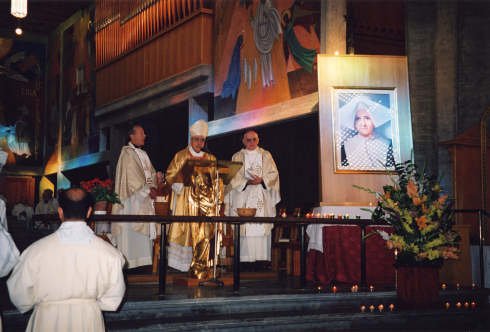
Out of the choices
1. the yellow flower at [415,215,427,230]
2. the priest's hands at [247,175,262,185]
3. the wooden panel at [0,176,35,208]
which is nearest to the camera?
the yellow flower at [415,215,427,230]

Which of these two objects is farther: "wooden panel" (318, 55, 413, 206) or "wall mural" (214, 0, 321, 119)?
"wall mural" (214, 0, 321, 119)

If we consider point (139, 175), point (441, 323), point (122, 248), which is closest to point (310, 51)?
point (139, 175)

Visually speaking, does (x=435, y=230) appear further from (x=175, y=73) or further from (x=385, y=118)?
(x=175, y=73)

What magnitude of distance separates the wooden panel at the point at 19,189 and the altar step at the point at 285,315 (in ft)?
52.3

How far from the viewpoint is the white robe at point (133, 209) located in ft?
24.1

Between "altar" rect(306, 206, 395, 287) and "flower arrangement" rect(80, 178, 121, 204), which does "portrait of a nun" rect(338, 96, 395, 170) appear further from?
"flower arrangement" rect(80, 178, 121, 204)

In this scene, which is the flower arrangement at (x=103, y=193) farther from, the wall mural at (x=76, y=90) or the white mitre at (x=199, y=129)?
the wall mural at (x=76, y=90)

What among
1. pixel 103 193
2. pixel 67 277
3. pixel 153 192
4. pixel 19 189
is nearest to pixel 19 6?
pixel 103 193

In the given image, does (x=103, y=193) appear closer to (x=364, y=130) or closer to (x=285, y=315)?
(x=285, y=315)

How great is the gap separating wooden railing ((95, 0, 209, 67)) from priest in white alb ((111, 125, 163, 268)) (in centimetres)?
488

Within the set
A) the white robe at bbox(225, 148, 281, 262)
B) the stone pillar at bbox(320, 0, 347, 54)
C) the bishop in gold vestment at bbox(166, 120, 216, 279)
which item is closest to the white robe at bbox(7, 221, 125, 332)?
the bishop in gold vestment at bbox(166, 120, 216, 279)

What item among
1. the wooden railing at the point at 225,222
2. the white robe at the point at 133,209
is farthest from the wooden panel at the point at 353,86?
the white robe at the point at 133,209

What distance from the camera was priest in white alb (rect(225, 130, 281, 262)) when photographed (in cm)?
809

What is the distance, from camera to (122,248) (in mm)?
7344
